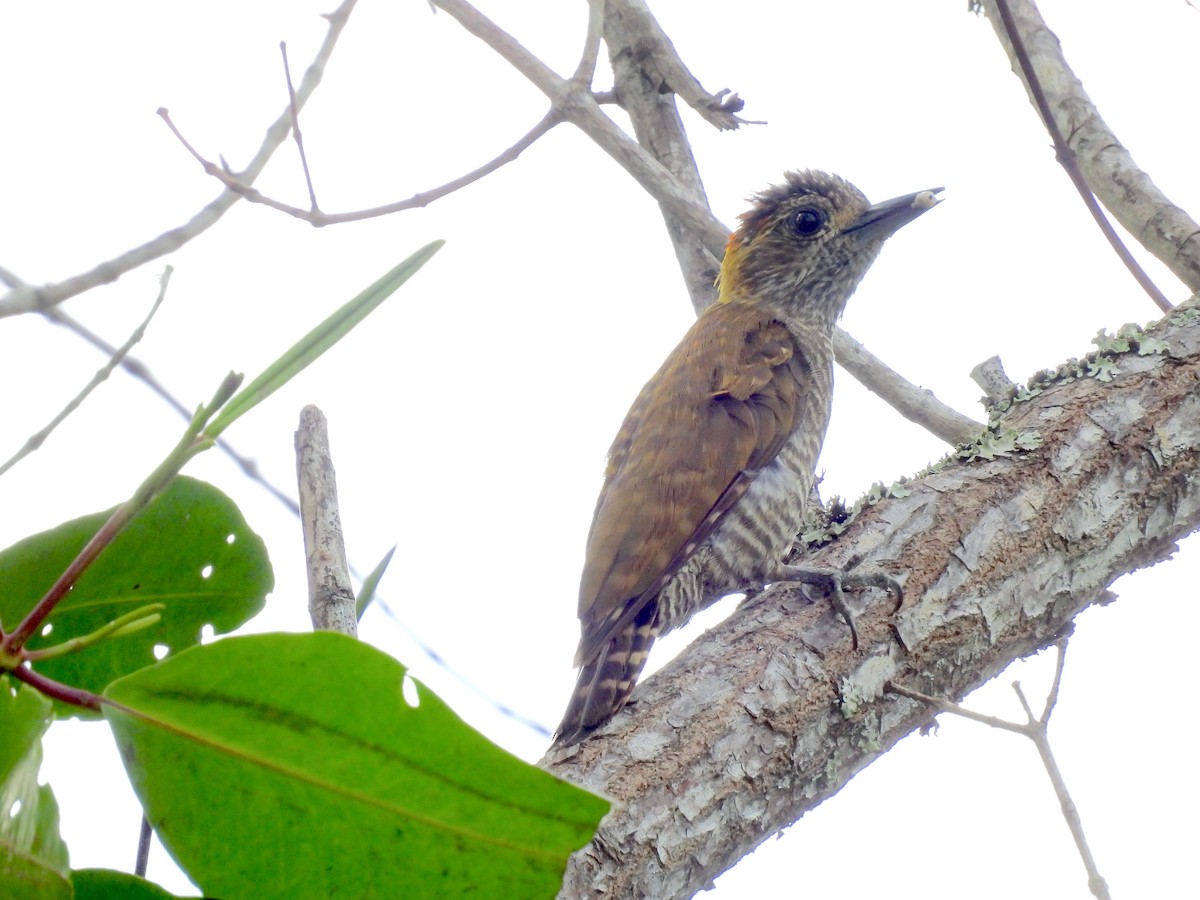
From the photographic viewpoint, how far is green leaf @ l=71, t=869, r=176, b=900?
960 mm

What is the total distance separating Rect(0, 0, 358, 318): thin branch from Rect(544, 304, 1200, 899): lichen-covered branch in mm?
1085

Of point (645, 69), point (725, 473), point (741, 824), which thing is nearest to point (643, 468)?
point (725, 473)

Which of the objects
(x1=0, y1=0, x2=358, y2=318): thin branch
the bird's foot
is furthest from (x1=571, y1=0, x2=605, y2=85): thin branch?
the bird's foot

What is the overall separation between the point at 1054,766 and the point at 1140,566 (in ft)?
1.54

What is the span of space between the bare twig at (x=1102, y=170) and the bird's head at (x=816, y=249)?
128cm

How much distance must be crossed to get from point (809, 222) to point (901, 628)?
2.69m

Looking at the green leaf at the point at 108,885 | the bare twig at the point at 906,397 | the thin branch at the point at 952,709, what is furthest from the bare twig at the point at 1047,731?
the green leaf at the point at 108,885

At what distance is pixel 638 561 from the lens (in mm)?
3158

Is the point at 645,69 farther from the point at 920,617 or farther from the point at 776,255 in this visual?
the point at 920,617

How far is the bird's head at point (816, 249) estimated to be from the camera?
Answer: 4.59 m

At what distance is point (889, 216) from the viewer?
4473 mm

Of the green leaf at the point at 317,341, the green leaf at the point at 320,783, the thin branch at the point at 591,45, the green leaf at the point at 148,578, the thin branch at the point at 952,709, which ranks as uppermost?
the thin branch at the point at 591,45

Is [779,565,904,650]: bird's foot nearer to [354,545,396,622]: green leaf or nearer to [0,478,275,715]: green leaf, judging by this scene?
[354,545,396,622]: green leaf

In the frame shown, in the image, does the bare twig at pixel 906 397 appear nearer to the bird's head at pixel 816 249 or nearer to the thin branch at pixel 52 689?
the bird's head at pixel 816 249
